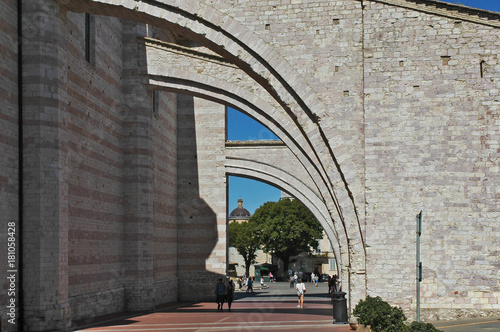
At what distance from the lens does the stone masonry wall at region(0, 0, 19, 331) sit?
38.1ft

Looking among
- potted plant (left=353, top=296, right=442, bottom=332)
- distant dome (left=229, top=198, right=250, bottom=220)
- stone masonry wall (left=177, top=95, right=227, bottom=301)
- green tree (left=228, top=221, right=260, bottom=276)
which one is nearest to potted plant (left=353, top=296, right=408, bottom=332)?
potted plant (left=353, top=296, right=442, bottom=332)

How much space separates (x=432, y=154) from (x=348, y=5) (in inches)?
133

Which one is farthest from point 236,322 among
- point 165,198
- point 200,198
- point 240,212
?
point 240,212

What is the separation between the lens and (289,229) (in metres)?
51.6

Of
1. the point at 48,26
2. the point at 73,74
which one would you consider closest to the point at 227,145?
the point at 73,74

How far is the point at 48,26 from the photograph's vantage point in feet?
42.2

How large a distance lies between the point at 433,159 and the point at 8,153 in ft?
26.7

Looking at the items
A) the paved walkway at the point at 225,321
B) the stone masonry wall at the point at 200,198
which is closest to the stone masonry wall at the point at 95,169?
the paved walkway at the point at 225,321

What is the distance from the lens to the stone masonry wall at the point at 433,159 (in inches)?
452

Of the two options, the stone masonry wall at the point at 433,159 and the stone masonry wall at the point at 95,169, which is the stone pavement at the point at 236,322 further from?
the stone masonry wall at the point at 95,169

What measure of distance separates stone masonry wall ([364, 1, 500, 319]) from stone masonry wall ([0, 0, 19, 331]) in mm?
6798

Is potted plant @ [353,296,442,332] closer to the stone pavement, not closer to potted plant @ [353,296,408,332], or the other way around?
potted plant @ [353,296,408,332]

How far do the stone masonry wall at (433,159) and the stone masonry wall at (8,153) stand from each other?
6.80 metres

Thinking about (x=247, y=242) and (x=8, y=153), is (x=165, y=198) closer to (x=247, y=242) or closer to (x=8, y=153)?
(x=8, y=153)
